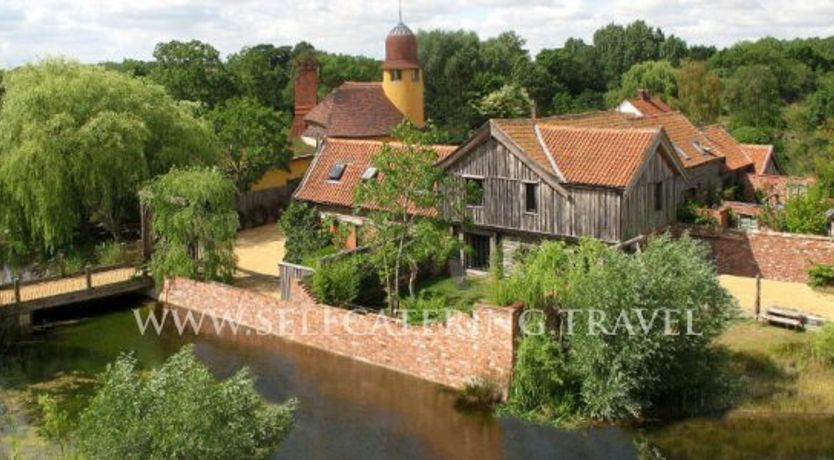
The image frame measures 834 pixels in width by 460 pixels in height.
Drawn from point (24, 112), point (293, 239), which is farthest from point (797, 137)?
point (24, 112)

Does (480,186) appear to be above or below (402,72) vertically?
below

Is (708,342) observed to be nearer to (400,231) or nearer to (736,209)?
(400,231)

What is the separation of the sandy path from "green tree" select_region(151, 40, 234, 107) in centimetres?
3149

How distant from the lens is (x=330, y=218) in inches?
1259

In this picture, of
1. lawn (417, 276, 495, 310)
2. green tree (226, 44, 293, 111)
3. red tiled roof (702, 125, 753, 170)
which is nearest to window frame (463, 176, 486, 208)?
lawn (417, 276, 495, 310)

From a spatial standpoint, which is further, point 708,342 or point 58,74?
point 58,74

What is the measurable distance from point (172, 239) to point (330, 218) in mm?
5965

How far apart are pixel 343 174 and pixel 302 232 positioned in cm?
295

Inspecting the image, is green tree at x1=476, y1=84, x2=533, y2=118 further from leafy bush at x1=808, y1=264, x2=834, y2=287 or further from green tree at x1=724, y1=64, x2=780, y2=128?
leafy bush at x1=808, y1=264, x2=834, y2=287

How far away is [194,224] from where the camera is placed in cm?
2800

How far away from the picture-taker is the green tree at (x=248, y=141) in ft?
126

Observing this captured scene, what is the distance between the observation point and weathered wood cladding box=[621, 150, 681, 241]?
2642 cm

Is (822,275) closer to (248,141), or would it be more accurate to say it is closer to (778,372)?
(778,372)

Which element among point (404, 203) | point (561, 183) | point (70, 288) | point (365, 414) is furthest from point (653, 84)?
point (365, 414)
